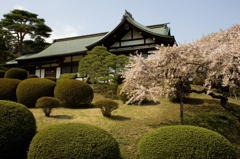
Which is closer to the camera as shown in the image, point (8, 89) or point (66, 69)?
point (8, 89)

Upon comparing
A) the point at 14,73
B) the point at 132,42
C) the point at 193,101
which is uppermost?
the point at 132,42

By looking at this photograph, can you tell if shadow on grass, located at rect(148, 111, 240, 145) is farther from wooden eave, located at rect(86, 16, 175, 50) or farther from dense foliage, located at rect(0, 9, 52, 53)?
dense foliage, located at rect(0, 9, 52, 53)

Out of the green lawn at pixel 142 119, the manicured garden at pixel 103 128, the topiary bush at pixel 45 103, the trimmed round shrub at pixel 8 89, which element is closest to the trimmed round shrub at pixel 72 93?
the manicured garden at pixel 103 128

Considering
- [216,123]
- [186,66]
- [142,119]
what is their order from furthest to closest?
[142,119], [216,123], [186,66]

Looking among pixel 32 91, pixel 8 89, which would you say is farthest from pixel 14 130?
pixel 8 89

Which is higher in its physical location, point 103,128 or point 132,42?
point 132,42

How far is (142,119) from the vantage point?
31.9ft

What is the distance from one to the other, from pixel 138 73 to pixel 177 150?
4.35 m

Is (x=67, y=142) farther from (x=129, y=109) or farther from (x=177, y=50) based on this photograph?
(x=129, y=109)

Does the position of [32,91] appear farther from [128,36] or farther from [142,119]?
[128,36]

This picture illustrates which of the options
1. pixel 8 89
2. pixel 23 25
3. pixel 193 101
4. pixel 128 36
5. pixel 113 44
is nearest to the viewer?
pixel 8 89

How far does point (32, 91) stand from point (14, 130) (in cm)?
629

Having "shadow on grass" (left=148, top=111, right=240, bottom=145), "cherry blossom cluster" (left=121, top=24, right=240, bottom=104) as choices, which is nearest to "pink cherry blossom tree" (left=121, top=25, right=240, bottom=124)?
"cherry blossom cluster" (left=121, top=24, right=240, bottom=104)

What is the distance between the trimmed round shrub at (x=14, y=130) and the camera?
5309 millimetres
